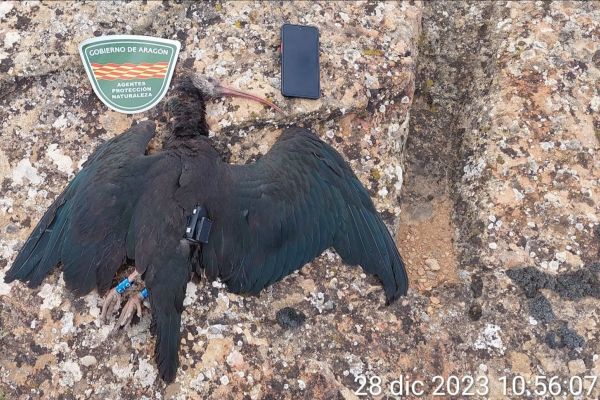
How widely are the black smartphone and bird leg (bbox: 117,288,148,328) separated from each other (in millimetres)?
1567

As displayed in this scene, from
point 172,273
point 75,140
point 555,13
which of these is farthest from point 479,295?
point 75,140

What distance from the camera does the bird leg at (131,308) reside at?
349 cm

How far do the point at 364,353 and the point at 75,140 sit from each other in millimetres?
2251

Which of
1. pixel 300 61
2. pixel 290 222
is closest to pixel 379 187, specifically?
pixel 290 222

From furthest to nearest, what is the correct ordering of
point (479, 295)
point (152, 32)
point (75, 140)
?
point (152, 32) → point (75, 140) → point (479, 295)

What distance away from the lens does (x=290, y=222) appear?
146 inches

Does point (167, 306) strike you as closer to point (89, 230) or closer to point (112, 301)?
point (112, 301)

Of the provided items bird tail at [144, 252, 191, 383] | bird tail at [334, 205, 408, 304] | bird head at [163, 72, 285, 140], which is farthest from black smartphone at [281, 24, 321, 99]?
bird tail at [144, 252, 191, 383]

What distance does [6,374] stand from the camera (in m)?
3.49

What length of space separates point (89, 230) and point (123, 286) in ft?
1.22

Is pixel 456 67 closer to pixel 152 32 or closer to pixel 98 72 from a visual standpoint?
pixel 152 32

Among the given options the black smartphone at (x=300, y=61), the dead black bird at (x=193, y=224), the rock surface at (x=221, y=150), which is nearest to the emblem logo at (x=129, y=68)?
the rock surface at (x=221, y=150)

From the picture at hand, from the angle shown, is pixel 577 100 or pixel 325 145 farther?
pixel 577 100

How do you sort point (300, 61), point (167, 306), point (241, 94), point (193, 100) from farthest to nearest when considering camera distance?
point (300, 61) → point (241, 94) → point (193, 100) → point (167, 306)
